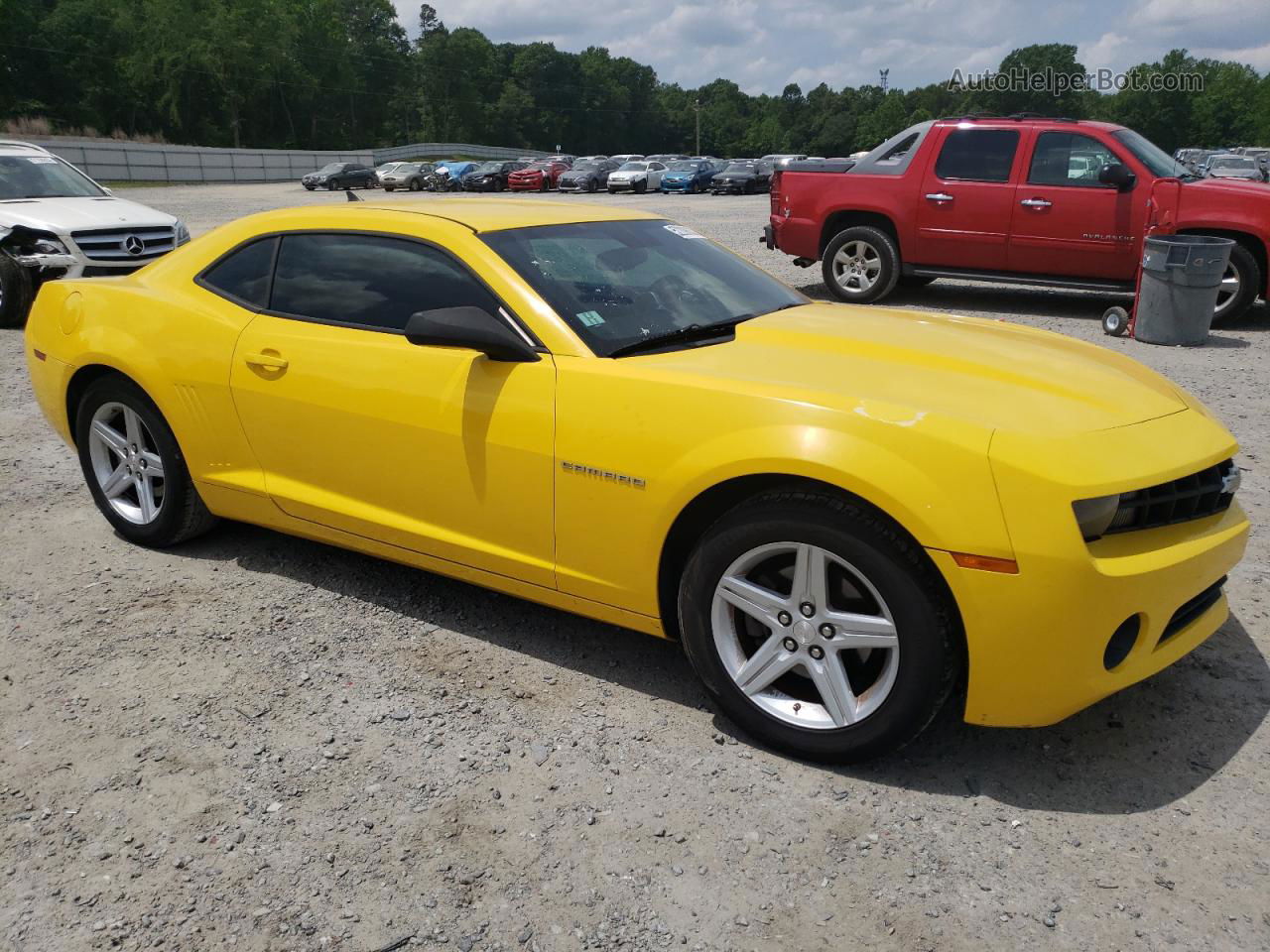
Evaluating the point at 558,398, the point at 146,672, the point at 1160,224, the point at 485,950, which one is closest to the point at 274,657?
the point at 146,672

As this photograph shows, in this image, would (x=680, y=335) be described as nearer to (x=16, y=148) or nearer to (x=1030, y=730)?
(x=1030, y=730)

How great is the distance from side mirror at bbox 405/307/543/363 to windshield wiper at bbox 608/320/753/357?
0.92 ft

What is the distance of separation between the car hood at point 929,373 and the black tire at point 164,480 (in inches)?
88.7

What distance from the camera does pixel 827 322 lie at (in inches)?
141

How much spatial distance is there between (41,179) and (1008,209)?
33.2 ft

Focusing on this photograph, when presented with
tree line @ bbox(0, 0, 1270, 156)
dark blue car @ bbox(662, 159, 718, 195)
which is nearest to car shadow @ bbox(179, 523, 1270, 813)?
dark blue car @ bbox(662, 159, 718, 195)

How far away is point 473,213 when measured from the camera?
3.80 metres

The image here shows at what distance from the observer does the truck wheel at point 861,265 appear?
35.3 ft

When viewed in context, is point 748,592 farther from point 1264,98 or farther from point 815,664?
point 1264,98

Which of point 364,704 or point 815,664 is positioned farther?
point 364,704

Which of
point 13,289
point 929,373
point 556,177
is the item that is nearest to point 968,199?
point 929,373

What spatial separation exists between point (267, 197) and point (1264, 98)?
126514 millimetres

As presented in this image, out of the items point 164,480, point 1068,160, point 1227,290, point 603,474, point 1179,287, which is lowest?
point 164,480

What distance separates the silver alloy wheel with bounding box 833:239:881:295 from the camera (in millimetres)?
10883
